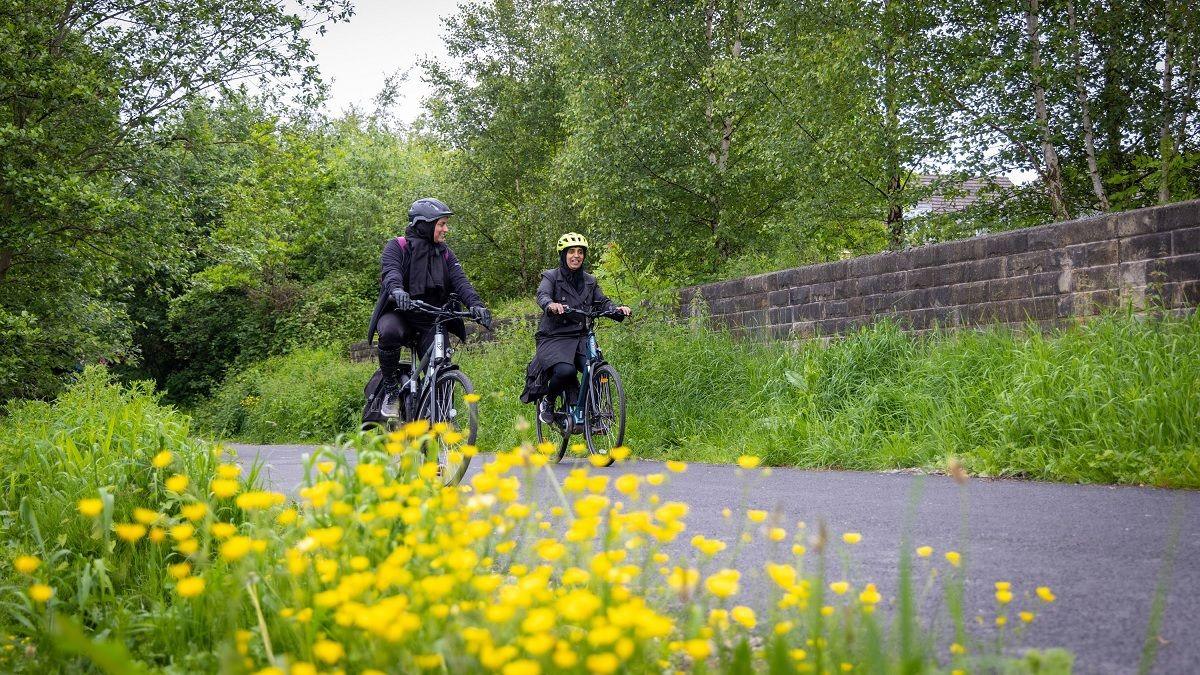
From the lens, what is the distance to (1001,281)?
9.21 metres

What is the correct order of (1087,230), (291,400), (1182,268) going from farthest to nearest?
(291,400) → (1087,230) → (1182,268)

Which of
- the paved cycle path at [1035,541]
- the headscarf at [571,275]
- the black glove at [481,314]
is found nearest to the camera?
the paved cycle path at [1035,541]

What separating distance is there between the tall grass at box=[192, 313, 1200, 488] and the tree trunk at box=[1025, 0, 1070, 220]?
6342 mm

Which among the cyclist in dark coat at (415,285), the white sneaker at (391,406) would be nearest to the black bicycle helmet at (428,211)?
the cyclist in dark coat at (415,285)

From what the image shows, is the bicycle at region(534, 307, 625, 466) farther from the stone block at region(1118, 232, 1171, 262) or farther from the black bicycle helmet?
the stone block at region(1118, 232, 1171, 262)

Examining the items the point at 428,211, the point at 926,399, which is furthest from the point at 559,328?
the point at 926,399

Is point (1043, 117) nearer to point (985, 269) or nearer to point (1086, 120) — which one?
point (1086, 120)

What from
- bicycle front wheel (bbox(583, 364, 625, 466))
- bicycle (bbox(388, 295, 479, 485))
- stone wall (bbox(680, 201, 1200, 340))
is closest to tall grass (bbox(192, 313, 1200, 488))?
stone wall (bbox(680, 201, 1200, 340))

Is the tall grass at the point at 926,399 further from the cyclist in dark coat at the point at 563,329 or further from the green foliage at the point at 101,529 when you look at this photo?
the green foliage at the point at 101,529

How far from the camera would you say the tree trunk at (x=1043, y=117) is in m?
15.2

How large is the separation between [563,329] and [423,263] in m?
2.12

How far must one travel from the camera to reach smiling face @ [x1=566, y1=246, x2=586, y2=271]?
31.3ft

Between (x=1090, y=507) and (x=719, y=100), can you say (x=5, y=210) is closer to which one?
→ (x=719, y=100)

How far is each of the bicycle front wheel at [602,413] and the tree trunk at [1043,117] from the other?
9285mm
